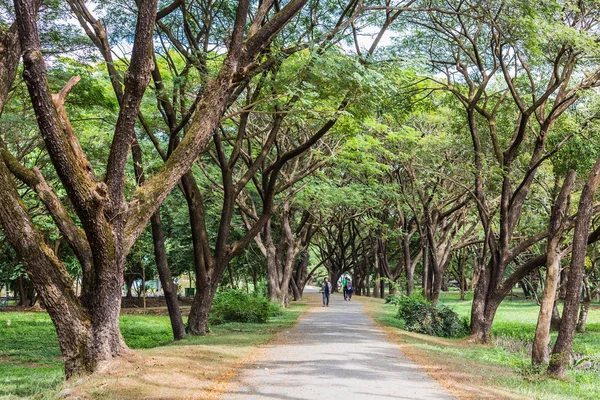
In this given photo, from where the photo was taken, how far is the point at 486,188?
20.6m

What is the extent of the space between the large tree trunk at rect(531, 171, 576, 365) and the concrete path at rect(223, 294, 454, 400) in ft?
8.22

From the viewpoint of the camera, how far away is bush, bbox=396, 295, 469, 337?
756 inches

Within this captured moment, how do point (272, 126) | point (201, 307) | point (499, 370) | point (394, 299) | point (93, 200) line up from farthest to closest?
point (394, 299)
point (272, 126)
point (201, 307)
point (499, 370)
point (93, 200)

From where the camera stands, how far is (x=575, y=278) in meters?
10.7

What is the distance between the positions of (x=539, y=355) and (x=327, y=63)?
6.83 meters

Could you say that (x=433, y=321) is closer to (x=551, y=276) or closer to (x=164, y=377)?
(x=551, y=276)

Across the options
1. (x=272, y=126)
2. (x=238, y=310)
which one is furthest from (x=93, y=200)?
(x=238, y=310)

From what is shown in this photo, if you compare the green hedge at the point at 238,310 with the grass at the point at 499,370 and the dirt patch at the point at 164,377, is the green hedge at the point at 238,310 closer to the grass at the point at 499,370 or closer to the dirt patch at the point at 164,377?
the grass at the point at 499,370

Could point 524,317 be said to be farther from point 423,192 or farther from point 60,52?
point 60,52

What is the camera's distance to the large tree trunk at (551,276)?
11.2 m

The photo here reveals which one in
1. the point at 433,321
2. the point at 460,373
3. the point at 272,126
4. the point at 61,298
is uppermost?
the point at 272,126

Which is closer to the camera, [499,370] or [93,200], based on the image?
[93,200]

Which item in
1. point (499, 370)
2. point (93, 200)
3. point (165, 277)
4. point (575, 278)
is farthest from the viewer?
point (165, 277)

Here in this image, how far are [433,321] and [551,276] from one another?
8.63 m
